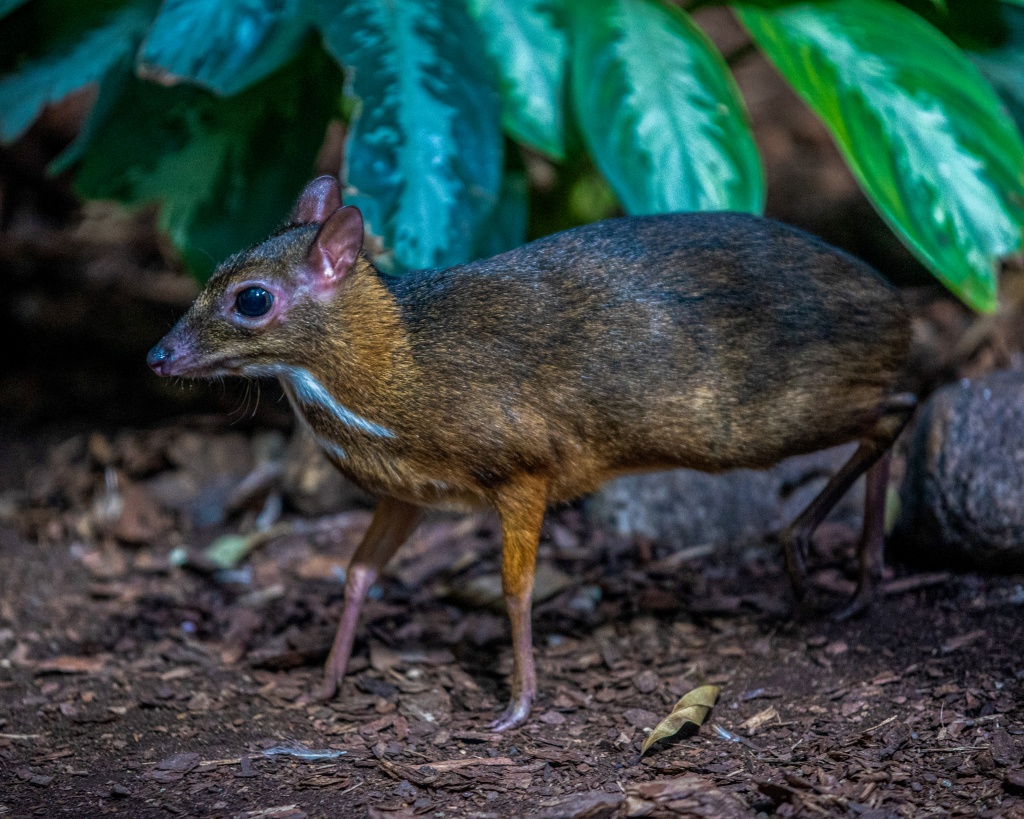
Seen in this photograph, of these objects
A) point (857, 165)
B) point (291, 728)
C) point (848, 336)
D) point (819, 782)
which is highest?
point (857, 165)

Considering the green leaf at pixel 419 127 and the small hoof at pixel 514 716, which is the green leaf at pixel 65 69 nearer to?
the green leaf at pixel 419 127

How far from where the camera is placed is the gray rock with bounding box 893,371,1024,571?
4.40m

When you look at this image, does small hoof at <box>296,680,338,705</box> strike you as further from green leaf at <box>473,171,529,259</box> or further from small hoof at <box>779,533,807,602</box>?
green leaf at <box>473,171,529,259</box>

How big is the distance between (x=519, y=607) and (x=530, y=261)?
1.21 meters

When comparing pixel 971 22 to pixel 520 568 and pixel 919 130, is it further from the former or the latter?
pixel 520 568

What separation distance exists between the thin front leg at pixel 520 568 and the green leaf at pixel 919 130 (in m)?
1.81

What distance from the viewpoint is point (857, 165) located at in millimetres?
4555

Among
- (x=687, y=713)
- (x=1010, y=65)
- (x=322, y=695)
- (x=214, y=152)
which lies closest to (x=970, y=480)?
(x=687, y=713)

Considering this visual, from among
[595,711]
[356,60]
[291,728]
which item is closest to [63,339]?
[356,60]

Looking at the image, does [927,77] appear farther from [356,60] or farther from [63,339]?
[63,339]

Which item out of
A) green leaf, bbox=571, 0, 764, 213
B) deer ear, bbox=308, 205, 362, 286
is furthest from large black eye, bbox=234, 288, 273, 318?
green leaf, bbox=571, 0, 764, 213

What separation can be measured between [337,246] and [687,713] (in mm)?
1926

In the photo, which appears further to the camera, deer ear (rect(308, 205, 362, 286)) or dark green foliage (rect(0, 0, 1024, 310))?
dark green foliage (rect(0, 0, 1024, 310))

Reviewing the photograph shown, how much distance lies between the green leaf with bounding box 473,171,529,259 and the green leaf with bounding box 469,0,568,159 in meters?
0.36
